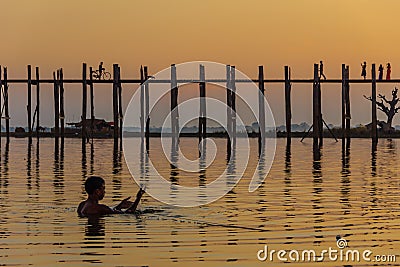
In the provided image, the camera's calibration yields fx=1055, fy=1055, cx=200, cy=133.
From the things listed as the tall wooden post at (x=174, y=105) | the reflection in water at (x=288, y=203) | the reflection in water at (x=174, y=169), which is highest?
the tall wooden post at (x=174, y=105)

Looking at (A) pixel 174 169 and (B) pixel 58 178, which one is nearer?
(B) pixel 58 178

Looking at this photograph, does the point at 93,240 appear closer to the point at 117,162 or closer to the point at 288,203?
the point at 288,203

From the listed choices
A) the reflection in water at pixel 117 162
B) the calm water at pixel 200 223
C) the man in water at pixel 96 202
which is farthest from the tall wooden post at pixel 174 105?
the man in water at pixel 96 202

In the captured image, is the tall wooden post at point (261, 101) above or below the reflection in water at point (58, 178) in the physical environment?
above

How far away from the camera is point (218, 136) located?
6919 cm

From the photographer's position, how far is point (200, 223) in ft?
48.3

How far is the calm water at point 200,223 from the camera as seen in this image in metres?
11.8

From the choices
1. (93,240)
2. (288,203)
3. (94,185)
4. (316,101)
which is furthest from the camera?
(316,101)

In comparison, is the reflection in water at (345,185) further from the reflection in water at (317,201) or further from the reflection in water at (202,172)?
the reflection in water at (202,172)

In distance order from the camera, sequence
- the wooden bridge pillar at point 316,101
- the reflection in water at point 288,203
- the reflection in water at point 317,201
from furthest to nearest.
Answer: the wooden bridge pillar at point 316,101 → the reflection in water at point 288,203 → the reflection in water at point 317,201

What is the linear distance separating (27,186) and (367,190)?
22.7 ft

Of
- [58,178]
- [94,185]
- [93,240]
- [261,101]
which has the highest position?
[261,101]

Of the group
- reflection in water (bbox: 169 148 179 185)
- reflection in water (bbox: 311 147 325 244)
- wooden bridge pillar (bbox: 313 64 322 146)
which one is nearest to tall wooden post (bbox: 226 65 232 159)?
wooden bridge pillar (bbox: 313 64 322 146)

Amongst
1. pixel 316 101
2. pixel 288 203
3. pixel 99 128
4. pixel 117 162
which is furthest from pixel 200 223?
pixel 99 128
